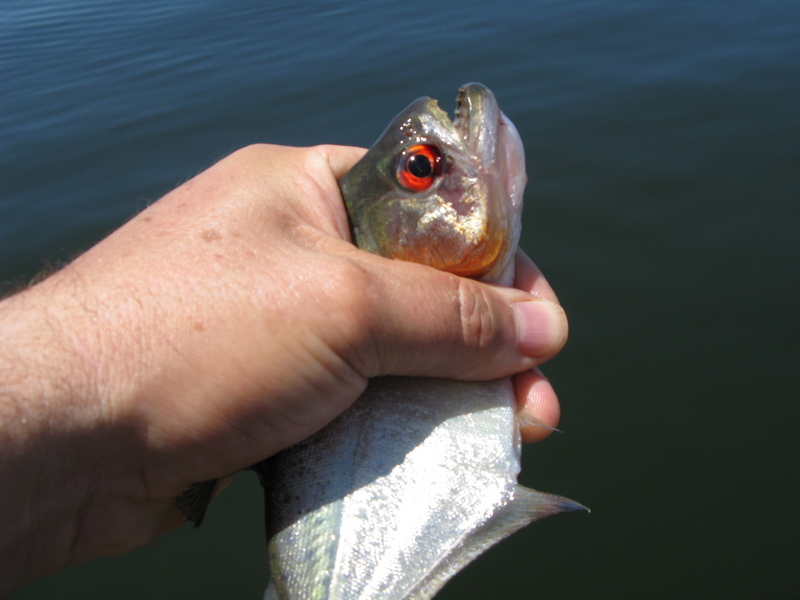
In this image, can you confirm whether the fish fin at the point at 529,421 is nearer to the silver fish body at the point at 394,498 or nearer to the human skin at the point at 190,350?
the silver fish body at the point at 394,498

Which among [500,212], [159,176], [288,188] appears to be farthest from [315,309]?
[159,176]

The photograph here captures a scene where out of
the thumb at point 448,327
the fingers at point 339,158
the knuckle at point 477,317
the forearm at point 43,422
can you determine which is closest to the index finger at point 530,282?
the thumb at point 448,327

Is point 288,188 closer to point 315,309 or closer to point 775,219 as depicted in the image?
point 315,309

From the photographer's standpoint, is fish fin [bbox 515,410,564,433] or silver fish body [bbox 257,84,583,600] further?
fish fin [bbox 515,410,564,433]

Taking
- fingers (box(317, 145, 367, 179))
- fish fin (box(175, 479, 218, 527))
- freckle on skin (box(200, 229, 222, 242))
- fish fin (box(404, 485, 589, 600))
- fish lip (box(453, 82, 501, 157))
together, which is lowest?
fish fin (box(404, 485, 589, 600))

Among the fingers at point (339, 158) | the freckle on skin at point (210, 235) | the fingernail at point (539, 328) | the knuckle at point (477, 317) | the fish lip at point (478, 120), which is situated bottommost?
the fingernail at point (539, 328)

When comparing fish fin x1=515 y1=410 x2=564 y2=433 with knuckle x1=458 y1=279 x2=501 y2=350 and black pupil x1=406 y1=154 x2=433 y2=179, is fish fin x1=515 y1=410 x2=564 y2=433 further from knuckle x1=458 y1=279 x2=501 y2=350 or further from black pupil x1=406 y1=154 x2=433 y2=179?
black pupil x1=406 y1=154 x2=433 y2=179

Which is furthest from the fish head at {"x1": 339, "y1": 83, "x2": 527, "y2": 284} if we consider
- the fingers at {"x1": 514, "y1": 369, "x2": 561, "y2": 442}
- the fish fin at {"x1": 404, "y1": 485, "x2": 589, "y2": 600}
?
the fish fin at {"x1": 404, "y1": 485, "x2": 589, "y2": 600}
